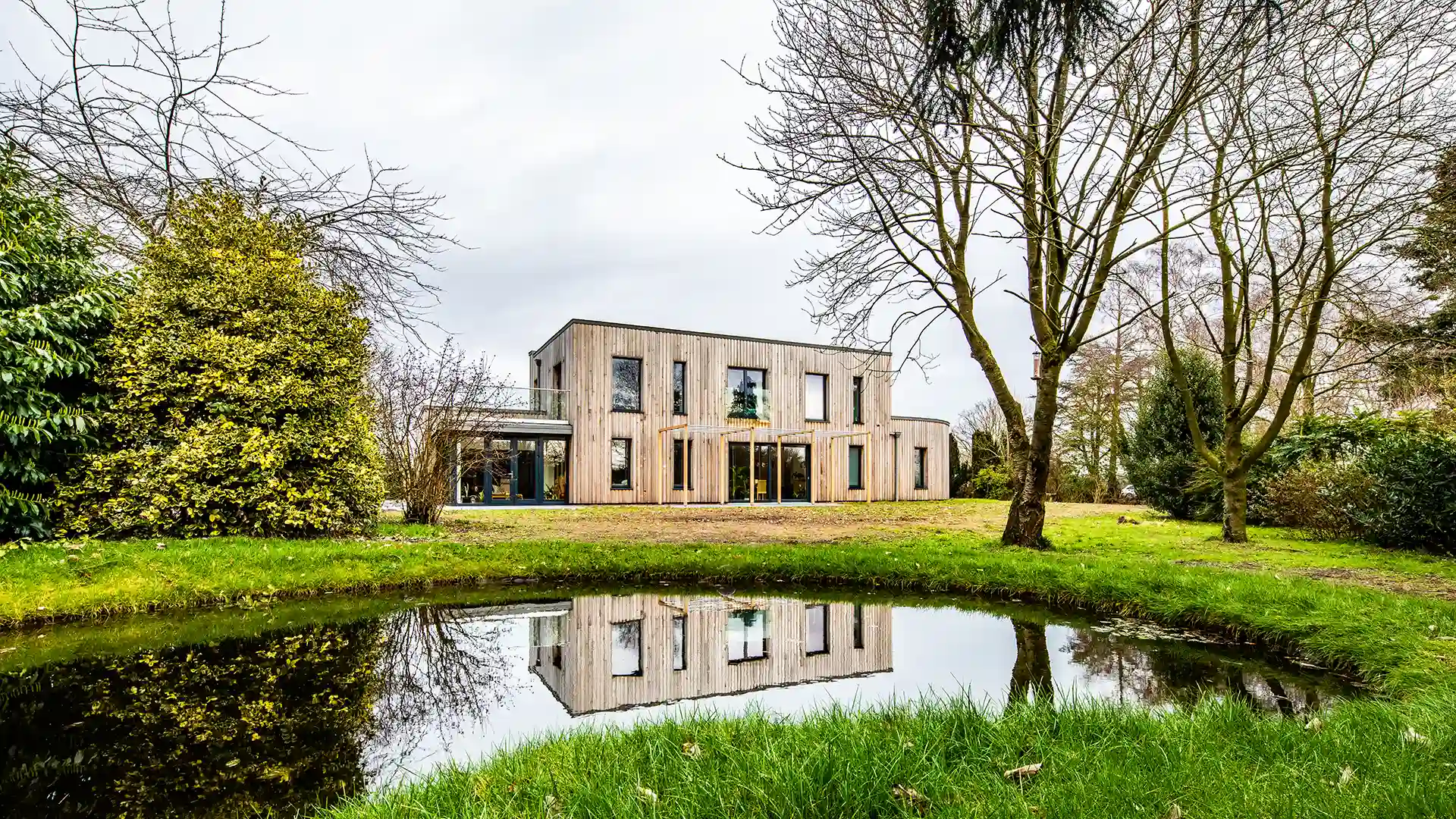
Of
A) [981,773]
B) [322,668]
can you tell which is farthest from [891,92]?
[322,668]

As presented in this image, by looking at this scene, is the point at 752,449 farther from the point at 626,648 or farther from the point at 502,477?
the point at 626,648

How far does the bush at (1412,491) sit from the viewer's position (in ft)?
28.0

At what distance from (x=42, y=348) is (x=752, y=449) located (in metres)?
15.0

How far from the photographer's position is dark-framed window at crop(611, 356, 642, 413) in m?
20.4

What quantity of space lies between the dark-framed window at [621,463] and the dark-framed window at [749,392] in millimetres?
3646

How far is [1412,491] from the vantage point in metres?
8.84

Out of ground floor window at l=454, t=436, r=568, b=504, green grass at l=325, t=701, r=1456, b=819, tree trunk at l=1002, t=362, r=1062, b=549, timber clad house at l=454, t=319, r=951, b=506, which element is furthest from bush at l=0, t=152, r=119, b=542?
tree trunk at l=1002, t=362, r=1062, b=549

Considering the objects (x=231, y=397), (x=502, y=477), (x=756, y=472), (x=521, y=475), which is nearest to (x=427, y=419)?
(x=231, y=397)

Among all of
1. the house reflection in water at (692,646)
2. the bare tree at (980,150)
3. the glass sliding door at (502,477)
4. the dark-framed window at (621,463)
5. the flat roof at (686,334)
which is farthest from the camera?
the dark-framed window at (621,463)

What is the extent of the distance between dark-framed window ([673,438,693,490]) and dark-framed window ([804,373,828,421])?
4.33 meters

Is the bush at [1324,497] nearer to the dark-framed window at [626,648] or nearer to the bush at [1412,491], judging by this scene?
the bush at [1412,491]

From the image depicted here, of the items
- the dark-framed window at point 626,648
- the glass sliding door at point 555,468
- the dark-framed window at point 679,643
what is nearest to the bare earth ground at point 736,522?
the glass sliding door at point 555,468

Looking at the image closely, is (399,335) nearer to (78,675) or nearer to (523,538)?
(523,538)

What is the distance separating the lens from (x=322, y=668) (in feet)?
14.3
